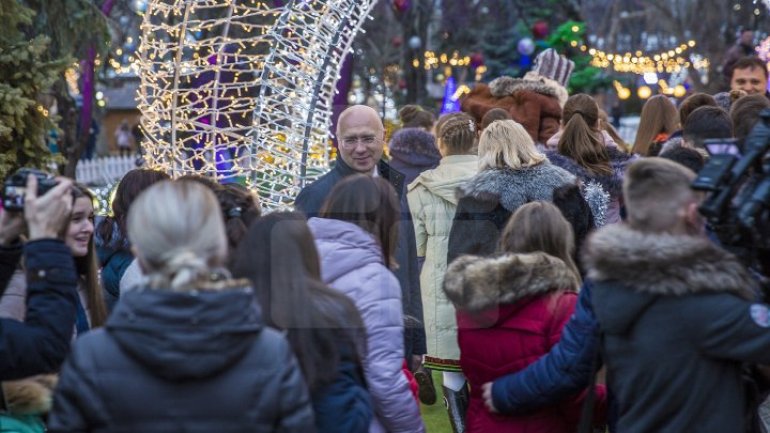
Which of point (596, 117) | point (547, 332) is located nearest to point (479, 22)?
point (596, 117)

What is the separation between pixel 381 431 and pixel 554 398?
66 cm

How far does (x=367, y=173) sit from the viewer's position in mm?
6305

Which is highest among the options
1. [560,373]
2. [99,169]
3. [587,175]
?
[587,175]

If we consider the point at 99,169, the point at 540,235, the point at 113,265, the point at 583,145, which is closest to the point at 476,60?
the point at 99,169

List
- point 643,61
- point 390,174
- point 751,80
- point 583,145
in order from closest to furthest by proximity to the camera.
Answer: point 390,174
point 583,145
point 751,80
point 643,61

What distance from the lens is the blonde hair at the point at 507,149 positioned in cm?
630

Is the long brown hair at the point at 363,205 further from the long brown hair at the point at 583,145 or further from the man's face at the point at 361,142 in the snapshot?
the long brown hair at the point at 583,145

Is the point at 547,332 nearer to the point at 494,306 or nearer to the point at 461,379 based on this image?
the point at 494,306

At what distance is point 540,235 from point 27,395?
2.14 meters

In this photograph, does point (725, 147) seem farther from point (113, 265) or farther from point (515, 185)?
point (113, 265)

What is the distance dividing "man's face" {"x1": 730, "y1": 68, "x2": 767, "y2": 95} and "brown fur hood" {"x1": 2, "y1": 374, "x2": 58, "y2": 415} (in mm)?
6768

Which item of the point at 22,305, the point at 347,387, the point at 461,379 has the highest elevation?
the point at 22,305

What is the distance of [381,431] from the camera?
4.15 metres

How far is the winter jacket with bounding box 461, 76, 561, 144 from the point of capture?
9.14 m
